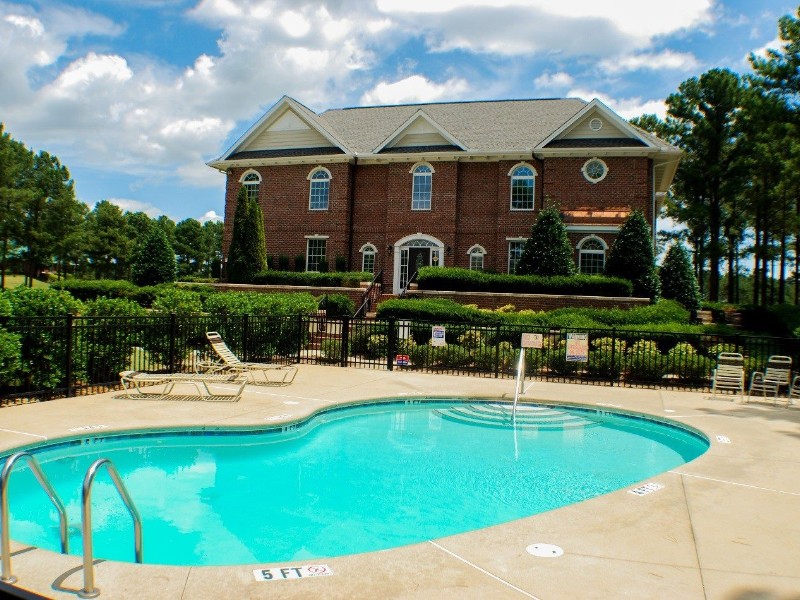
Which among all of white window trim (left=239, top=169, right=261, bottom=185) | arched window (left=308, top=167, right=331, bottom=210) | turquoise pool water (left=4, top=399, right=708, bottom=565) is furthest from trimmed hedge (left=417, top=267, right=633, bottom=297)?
white window trim (left=239, top=169, right=261, bottom=185)

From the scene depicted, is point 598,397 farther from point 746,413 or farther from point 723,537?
point 723,537

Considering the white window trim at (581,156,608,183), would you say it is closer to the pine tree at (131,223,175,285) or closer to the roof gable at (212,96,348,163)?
the roof gable at (212,96,348,163)

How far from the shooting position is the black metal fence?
10594mm

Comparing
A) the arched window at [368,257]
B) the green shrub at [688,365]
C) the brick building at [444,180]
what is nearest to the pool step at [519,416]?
the green shrub at [688,365]

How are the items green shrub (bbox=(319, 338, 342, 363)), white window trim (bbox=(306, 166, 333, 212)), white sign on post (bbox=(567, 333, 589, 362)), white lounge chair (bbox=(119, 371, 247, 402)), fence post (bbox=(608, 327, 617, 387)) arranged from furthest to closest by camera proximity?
white window trim (bbox=(306, 166, 333, 212))
green shrub (bbox=(319, 338, 342, 363))
fence post (bbox=(608, 327, 617, 387))
white sign on post (bbox=(567, 333, 589, 362))
white lounge chair (bbox=(119, 371, 247, 402))

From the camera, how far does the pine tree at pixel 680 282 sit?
1115 inches

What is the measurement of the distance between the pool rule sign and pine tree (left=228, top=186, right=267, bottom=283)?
25.8 m

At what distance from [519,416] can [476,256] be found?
742 inches

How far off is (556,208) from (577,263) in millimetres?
3083

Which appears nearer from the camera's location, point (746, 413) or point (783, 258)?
point (746, 413)

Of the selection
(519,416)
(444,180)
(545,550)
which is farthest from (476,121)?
(545,550)

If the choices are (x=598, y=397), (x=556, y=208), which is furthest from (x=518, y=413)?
(x=556, y=208)

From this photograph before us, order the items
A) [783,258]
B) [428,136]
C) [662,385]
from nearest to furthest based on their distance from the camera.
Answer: [662,385], [428,136], [783,258]

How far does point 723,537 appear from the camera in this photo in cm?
517
